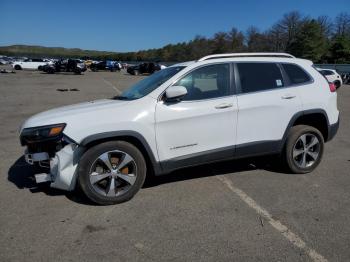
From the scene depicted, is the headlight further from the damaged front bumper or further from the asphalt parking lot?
the asphalt parking lot

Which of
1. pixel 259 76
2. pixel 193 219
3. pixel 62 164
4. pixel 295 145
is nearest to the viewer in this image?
pixel 193 219

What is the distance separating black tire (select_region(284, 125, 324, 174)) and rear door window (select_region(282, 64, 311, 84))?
0.69m

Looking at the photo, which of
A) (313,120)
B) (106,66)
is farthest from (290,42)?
(313,120)

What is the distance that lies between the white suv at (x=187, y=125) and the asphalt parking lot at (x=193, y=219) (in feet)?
1.14

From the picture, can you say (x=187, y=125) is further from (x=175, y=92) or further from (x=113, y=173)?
(x=113, y=173)

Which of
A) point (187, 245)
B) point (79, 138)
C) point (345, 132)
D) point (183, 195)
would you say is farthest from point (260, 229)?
point (345, 132)

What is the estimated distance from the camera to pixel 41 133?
416 cm

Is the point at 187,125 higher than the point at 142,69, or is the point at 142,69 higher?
the point at 142,69

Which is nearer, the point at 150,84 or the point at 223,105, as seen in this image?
the point at 223,105

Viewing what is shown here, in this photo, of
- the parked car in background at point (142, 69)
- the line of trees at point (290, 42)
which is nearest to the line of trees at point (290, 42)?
the line of trees at point (290, 42)

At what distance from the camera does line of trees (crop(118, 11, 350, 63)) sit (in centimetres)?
7199

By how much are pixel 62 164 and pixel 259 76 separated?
115 inches

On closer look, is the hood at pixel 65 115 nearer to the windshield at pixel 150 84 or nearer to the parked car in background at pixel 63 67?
the windshield at pixel 150 84

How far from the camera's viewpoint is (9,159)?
20.3 ft
